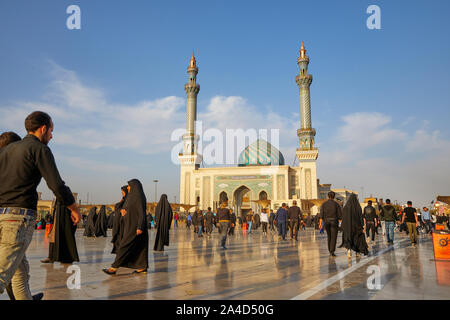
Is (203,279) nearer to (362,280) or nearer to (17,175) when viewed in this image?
(362,280)

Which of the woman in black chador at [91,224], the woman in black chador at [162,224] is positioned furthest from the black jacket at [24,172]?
the woman in black chador at [91,224]

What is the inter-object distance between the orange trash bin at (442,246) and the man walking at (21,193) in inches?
219

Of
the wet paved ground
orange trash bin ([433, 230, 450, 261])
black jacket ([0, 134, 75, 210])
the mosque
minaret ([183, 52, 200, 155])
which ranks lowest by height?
the wet paved ground

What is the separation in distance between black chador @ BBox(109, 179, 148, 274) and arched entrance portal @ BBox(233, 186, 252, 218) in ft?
112

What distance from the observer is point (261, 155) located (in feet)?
134

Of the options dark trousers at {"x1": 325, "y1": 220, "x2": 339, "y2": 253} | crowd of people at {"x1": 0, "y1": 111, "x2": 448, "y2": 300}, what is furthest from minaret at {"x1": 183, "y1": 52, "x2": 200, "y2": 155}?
Result: dark trousers at {"x1": 325, "y1": 220, "x2": 339, "y2": 253}

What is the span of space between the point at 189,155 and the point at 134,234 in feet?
115

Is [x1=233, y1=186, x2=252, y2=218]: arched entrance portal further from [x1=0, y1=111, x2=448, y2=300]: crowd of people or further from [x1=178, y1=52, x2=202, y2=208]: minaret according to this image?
[x1=0, y1=111, x2=448, y2=300]: crowd of people

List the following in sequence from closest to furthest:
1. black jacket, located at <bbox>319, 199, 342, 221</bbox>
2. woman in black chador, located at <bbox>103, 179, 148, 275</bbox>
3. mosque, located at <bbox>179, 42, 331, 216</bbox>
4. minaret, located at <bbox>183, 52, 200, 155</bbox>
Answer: woman in black chador, located at <bbox>103, 179, 148, 275</bbox> → black jacket, located at <bbox>319, 199, 342, 221</bbox> → mosque, located at <bbox>179, 42, 331, 216</bbox> → minaret, located at <bbox>183, 52, 200, 155</bbox>

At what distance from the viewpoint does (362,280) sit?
141 inches

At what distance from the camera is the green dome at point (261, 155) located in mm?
40469

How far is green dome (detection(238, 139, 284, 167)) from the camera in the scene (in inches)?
1593

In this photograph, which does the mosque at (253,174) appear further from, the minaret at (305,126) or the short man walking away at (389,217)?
the short man walking away at (389,217)
